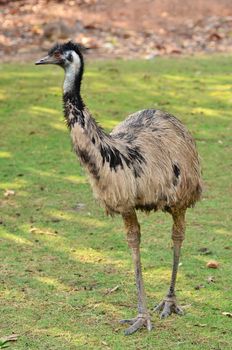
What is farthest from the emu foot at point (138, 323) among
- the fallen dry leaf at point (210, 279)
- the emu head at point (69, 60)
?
the emu head at point (69, 60)

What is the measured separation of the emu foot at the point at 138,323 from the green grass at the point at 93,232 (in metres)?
0.04

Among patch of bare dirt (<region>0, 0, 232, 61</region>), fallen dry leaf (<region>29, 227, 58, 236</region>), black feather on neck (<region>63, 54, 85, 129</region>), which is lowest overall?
fallen dry leaf (<region>29, 227, 58, 236</region>)

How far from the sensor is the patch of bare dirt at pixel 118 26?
14.6 meters

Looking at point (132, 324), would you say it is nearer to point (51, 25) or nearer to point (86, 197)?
point (86, 197)

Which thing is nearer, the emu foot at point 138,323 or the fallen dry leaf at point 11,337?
the fallen dry leaf at point 11,337

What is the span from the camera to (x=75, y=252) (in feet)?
23.2

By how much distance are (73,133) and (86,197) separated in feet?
11.0

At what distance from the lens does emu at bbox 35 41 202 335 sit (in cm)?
522

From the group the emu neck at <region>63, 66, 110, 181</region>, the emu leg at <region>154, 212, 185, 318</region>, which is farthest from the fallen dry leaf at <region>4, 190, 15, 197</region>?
the emu neck at <region>63, 66, 110, 181</region>

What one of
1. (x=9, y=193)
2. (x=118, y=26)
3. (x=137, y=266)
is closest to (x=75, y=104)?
(x=137, y=266)

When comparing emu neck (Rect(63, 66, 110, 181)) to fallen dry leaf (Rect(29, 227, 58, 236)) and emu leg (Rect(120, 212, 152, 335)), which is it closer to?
emu leg (Rect(120, 212, 152, 335))

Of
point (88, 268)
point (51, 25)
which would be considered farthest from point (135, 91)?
point (88, 268)

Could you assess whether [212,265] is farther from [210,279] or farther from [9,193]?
[9,193]

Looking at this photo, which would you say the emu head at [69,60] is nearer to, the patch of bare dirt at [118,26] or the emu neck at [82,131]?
the emu neck at [82,131]
